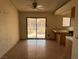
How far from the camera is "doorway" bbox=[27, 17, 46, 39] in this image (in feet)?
36.1

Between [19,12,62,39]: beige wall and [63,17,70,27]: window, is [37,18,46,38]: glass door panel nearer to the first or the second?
[19,12,62,39]: beige wall

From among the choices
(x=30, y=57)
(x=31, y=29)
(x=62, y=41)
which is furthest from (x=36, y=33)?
(x=30, y=57)

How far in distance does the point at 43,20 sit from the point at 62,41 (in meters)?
3.22

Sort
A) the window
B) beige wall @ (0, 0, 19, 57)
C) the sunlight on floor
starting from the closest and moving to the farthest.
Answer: beige wall @ (0, 0, 19, 57), the sunlight on floor, the window

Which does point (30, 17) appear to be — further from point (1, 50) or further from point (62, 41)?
point (1, 50)

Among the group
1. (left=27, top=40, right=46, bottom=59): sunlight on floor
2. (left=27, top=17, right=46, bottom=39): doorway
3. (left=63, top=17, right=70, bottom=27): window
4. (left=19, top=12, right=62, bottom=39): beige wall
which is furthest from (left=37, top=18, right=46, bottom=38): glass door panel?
(left=27, top=40, right=46, bottom=59): sunlight on floor

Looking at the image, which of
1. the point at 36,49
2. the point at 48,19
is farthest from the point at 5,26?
the point at 48,19

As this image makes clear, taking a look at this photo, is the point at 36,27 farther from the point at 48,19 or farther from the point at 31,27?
the point at 48,19

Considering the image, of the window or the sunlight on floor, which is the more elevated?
the window

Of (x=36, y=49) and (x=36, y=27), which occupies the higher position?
(x=36, y=27)

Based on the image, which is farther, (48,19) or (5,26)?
(48,19)

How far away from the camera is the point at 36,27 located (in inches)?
435

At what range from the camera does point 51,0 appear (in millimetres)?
6891

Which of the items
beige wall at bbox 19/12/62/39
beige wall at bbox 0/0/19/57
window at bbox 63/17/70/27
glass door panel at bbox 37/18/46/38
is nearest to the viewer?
beige wall at bbox 0/0/19/57
